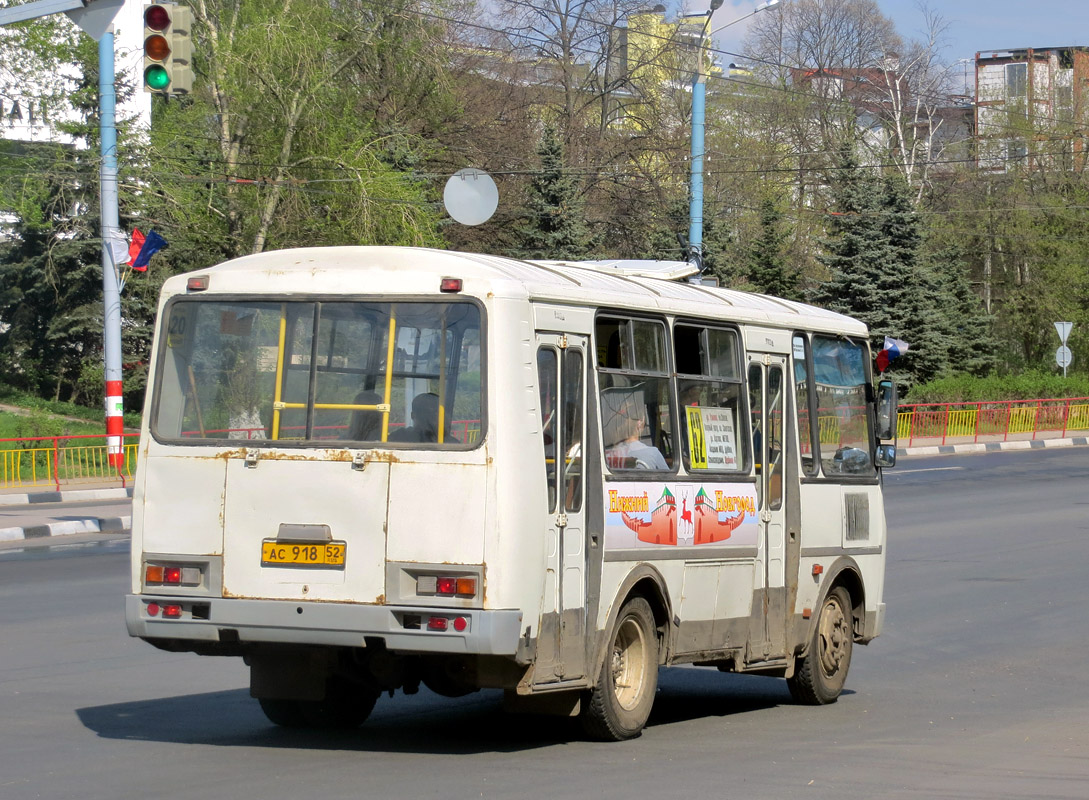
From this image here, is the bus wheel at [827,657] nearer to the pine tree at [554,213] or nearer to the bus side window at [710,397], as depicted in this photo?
the bus side window at [710,397]

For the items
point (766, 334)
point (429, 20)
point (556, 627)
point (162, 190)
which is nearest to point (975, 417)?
point (429, 20)

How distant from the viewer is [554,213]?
148 ft

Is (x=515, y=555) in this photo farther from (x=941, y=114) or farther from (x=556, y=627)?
(x=941, y=114)

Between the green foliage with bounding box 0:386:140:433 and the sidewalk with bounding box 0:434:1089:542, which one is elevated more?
the green foliage with bounding box 0:386:140:433

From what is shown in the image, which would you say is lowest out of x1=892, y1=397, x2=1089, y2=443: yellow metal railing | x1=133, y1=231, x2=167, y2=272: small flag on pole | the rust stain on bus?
the rust stain on bus

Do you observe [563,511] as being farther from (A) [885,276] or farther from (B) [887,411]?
(A) [885,276]

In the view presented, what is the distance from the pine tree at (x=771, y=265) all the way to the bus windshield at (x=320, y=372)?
41.8m

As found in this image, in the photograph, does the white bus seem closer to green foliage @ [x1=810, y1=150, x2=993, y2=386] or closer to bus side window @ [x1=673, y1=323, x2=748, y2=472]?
bus side window @ [x1=673, y1=323, x2=748, y2=472]

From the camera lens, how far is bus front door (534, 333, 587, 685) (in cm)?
749

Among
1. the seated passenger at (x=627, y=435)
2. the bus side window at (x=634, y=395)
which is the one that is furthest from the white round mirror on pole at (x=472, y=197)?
the seated passenger at (x=627, y=435)

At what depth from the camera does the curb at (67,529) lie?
2064 centimetres

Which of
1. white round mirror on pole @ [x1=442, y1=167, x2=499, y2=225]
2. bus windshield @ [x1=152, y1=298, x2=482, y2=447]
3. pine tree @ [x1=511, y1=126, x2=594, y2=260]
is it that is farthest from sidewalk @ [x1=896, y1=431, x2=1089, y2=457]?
bus windshield @ [x1=152, y1=298, x2=482, y2=447]

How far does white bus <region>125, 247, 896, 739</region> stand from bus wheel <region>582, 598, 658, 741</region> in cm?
2

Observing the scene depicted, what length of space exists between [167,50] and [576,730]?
393 inches
